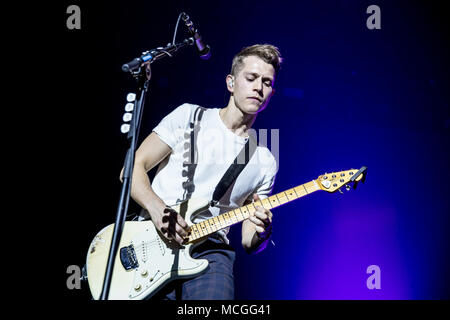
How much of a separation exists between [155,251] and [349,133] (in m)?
2.59

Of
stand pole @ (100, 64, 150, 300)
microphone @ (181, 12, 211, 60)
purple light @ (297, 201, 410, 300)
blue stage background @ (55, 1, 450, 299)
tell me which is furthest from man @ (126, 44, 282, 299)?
purple light @ (297, 201, 410, 300)

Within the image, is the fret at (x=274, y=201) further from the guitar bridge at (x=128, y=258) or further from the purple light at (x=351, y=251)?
the purple light at (x=351, y=251)

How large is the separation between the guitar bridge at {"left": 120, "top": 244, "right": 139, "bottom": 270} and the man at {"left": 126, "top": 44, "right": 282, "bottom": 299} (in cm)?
23

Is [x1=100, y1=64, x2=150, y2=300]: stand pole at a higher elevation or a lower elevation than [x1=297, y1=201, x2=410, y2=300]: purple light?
higher

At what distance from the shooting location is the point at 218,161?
100 inches

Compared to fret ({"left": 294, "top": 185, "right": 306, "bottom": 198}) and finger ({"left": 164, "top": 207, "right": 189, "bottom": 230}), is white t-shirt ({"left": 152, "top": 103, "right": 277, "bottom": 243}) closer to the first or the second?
finger ({"left": 164, "top": 207, "right": 189, "bottom": 230})

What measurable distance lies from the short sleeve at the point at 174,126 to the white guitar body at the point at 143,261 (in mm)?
508

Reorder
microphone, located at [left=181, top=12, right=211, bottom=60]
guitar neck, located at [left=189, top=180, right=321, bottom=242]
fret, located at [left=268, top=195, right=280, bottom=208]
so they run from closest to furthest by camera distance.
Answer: microphone, located at [left=181, top=12, right=211, bottom=60] < guitar neck, located at [left=189, top=180, right=321, bottom=242] < fret, located at [left=268, top=195, right=280, bottom=208]

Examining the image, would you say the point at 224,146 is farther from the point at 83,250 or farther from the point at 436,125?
the point at 436,125

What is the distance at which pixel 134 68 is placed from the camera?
5.05 ft

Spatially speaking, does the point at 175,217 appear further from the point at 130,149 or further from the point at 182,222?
the point at 130,149

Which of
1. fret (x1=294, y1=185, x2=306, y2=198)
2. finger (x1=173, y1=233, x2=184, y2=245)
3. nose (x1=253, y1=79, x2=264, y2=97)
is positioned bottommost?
finger (x1=173, y1=233, x2=184, y2=245)

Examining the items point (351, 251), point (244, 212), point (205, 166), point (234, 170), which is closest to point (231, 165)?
point (234, 170)

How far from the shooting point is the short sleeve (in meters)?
2.47
